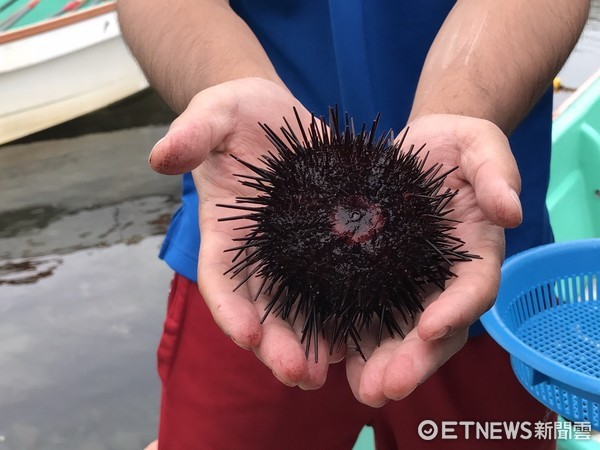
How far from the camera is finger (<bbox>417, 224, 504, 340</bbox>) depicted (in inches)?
47.6

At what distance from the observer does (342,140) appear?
1437 millimetres

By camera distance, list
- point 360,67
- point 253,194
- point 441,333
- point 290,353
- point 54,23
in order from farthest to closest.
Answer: point 54,23 → point 360,67 → point 253,194 → point 290,353 → point 441,333

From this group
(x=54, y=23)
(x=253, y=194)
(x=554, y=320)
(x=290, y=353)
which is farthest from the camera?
(x=54, y=23)

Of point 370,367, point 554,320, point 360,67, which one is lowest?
point 554,320

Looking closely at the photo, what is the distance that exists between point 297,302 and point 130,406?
2159mm

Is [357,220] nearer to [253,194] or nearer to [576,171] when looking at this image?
[253,194]

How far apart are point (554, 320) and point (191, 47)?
141 cm

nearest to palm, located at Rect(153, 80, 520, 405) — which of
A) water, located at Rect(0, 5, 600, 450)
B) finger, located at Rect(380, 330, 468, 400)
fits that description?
finger, located at Rect(380, 330, 468, 400)

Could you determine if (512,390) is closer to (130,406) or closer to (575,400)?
(575,400)

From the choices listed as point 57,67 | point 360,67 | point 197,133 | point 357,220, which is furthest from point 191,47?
point 57,67

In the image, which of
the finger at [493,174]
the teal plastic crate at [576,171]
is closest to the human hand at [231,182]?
the finger at [493,174]

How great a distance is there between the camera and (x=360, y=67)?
1833 mm

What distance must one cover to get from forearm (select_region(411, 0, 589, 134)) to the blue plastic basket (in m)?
0.53

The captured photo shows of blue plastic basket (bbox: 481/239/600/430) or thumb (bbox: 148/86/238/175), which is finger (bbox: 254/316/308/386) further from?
blue plastic basket (bbox: 481/239/600/430)
